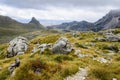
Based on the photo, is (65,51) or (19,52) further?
(19,52)

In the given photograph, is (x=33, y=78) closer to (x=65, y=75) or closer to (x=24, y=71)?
(x=24, y=71)

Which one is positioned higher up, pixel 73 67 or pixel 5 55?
pixel 73 67

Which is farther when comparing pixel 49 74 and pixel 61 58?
pixel 61 58

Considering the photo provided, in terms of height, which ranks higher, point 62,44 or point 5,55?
point 62,44

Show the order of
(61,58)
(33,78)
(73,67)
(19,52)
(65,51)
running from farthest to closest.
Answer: (19,52) < (65,51) < (61,58) < (73,67) < (33,78)

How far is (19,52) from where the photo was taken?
2403 inches

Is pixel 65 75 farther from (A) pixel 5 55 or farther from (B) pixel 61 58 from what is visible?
(A) pixel 5 55

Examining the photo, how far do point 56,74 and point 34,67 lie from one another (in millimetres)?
2336

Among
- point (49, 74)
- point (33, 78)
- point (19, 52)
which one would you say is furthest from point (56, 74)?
point (19, 52)

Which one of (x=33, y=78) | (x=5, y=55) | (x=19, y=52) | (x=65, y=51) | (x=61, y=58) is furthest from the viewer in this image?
(x=5, y=55)

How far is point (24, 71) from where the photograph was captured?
75.0ft

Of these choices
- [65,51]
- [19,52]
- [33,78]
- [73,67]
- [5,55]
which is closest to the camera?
[33,78]

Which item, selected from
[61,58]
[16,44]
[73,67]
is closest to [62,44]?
[61,58]

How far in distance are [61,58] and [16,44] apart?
4205cm
